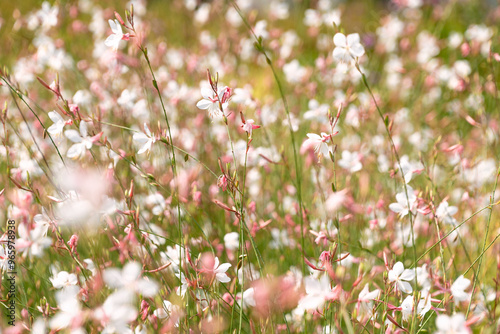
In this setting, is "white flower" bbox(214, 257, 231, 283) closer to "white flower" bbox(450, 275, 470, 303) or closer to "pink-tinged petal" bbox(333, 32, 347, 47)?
"white flower" bbox(450, 275, 470, 303)

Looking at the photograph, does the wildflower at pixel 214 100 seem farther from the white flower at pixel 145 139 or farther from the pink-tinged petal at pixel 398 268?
the pink-tinged petal at pixel 398 268

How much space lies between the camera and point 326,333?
1225 millimetres

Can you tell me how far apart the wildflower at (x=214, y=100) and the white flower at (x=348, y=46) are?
16.7 inches

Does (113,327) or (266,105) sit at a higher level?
(266,105)

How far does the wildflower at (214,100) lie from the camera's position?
1.21 m

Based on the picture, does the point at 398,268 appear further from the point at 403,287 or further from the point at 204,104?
the point at 204,104

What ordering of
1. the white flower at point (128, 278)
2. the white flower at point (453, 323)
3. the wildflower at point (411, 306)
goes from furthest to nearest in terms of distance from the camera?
the wildflower at point (411, 306) → the white flower at point (128, 278) → the white flower at point (453, 323)

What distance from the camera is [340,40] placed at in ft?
4.59

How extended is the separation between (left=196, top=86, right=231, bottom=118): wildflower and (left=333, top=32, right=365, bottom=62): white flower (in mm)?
424

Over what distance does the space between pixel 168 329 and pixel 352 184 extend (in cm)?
141

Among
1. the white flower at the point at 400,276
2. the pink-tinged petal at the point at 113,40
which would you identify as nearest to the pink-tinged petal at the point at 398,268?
the white flower at the point at 400,276

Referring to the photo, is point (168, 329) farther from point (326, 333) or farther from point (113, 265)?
point (113, 265)

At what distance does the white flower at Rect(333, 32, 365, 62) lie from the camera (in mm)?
1400

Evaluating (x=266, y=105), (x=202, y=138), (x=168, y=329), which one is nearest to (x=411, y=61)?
(x=266, y=105)
